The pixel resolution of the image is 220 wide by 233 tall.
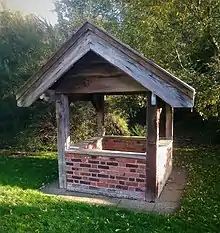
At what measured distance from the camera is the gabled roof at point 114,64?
4.50 m

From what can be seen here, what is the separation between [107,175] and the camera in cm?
532

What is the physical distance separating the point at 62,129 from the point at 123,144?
7.90 ft

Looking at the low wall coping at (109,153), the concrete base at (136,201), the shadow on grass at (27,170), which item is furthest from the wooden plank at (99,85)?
the shadow on grass at (27,170)

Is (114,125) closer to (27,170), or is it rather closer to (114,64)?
(27,170)

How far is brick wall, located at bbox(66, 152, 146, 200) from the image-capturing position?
16.8ft

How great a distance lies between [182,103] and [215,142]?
7.79 meters

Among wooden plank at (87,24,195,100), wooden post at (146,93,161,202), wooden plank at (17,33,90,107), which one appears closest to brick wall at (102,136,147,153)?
wooden post at (146,93,161,202)

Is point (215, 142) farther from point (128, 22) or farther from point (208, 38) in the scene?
point (128, 22)

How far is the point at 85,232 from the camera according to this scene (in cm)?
381

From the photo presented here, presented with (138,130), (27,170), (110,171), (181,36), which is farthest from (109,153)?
(138,130)

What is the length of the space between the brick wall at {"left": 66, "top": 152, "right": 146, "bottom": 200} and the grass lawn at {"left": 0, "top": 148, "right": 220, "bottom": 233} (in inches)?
26.3

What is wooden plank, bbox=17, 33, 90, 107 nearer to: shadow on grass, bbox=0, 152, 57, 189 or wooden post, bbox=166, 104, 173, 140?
shadow on grass, bbox=0, 152, 57, 189

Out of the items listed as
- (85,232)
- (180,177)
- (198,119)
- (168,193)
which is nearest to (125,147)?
(180,177)

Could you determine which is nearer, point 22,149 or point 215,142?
point 22,149
